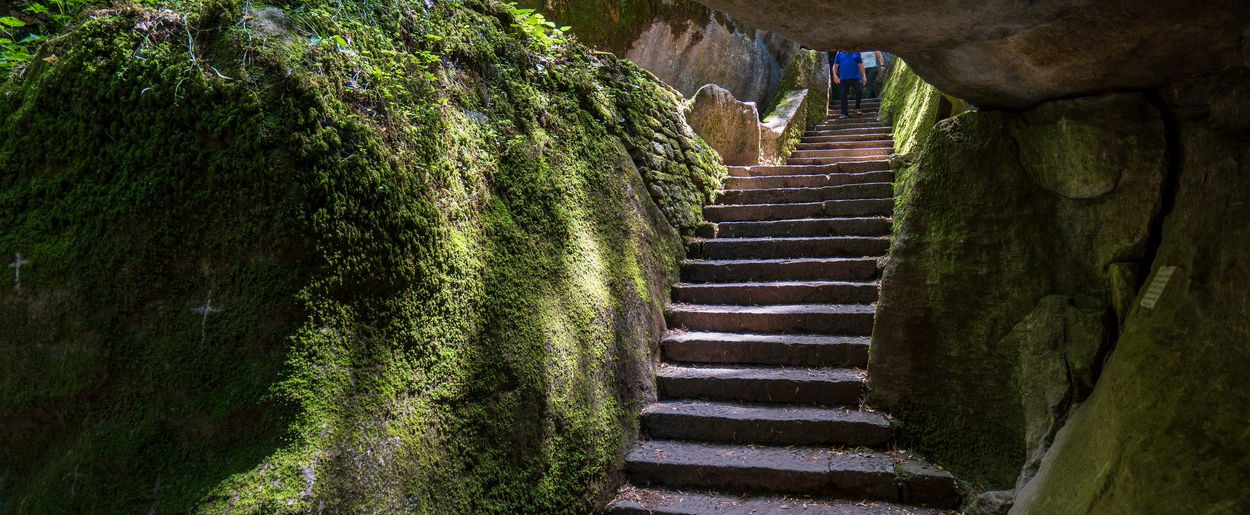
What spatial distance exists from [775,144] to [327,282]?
803cm

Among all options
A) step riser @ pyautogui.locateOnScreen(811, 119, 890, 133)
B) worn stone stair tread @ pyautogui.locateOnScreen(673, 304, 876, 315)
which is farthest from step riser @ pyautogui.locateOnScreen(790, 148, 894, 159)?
worn stone stair tread @ pyautogui.locateOnScreen(673, 304, 876, 315)

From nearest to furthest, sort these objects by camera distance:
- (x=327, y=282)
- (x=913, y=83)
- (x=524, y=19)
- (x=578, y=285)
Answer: (x=327, y=282), (x=578, y=285), (x=524, y=19), (x=913, y=83)

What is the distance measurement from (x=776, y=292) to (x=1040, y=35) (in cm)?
306

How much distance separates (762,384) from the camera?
4398mm

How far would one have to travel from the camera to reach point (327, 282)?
93.0 inches

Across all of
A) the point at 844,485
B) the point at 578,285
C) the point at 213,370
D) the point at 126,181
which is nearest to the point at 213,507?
the point at 213,370

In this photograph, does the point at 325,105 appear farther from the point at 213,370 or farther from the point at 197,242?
the point at 213,370

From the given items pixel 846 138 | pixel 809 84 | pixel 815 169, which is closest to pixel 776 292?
pixel 815 169

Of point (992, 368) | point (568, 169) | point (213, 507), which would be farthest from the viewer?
point (568, 169)

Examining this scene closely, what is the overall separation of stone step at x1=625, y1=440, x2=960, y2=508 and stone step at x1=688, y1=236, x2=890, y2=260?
85.9 inches

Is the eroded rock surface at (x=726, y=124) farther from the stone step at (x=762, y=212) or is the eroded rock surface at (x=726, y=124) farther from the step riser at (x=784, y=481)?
the step riser at (x=784, y=481)

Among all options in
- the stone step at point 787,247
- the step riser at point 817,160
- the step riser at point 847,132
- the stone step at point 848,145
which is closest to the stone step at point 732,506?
the stone step at point 787,247

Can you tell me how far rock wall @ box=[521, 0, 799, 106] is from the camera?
30.2ft

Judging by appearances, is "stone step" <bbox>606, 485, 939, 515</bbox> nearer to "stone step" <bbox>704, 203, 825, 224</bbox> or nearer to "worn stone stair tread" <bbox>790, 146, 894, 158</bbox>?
"stone step" <bbox>704, 203, 825, 224</bbox>
